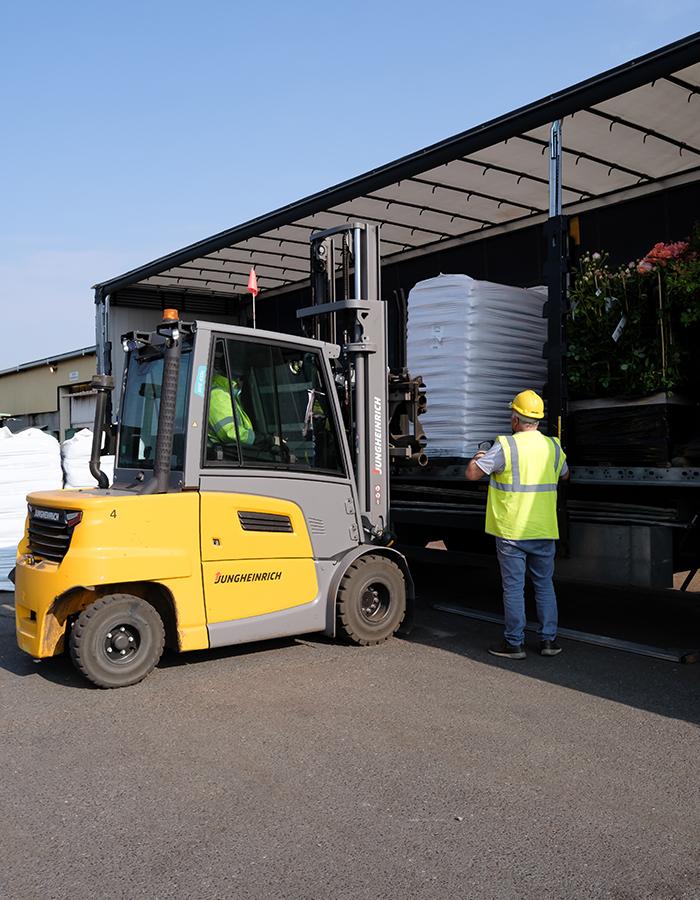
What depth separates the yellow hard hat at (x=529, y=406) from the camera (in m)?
5.38

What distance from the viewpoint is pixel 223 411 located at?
5125mm

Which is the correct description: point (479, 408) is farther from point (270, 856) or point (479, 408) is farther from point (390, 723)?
point (270, 856)

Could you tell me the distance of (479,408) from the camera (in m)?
6.09

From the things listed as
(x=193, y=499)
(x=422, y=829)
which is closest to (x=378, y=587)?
(x=193, y=499)

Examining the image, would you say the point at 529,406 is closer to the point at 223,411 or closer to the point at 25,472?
the point at 223,411

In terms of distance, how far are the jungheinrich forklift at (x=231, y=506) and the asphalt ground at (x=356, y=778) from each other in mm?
313

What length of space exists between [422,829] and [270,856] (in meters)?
0.55

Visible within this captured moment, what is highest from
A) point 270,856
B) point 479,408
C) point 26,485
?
point 479,408

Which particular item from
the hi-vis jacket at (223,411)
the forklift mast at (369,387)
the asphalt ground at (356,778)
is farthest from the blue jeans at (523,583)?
the hi-vis jacket at (223,411)

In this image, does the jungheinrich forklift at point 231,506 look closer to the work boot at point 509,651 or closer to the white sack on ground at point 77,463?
the work boot at point 509,651

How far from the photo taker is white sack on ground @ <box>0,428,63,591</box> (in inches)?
314

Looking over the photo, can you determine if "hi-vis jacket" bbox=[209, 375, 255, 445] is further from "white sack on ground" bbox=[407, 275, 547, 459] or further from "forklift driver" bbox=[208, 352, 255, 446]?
"white sack on ground" bbox=[407, 275, 547, 459]

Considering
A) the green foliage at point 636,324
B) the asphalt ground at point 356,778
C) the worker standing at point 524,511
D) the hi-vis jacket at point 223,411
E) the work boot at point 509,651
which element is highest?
the green foliage at point 636,324

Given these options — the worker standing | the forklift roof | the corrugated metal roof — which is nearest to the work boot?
the worker standing
